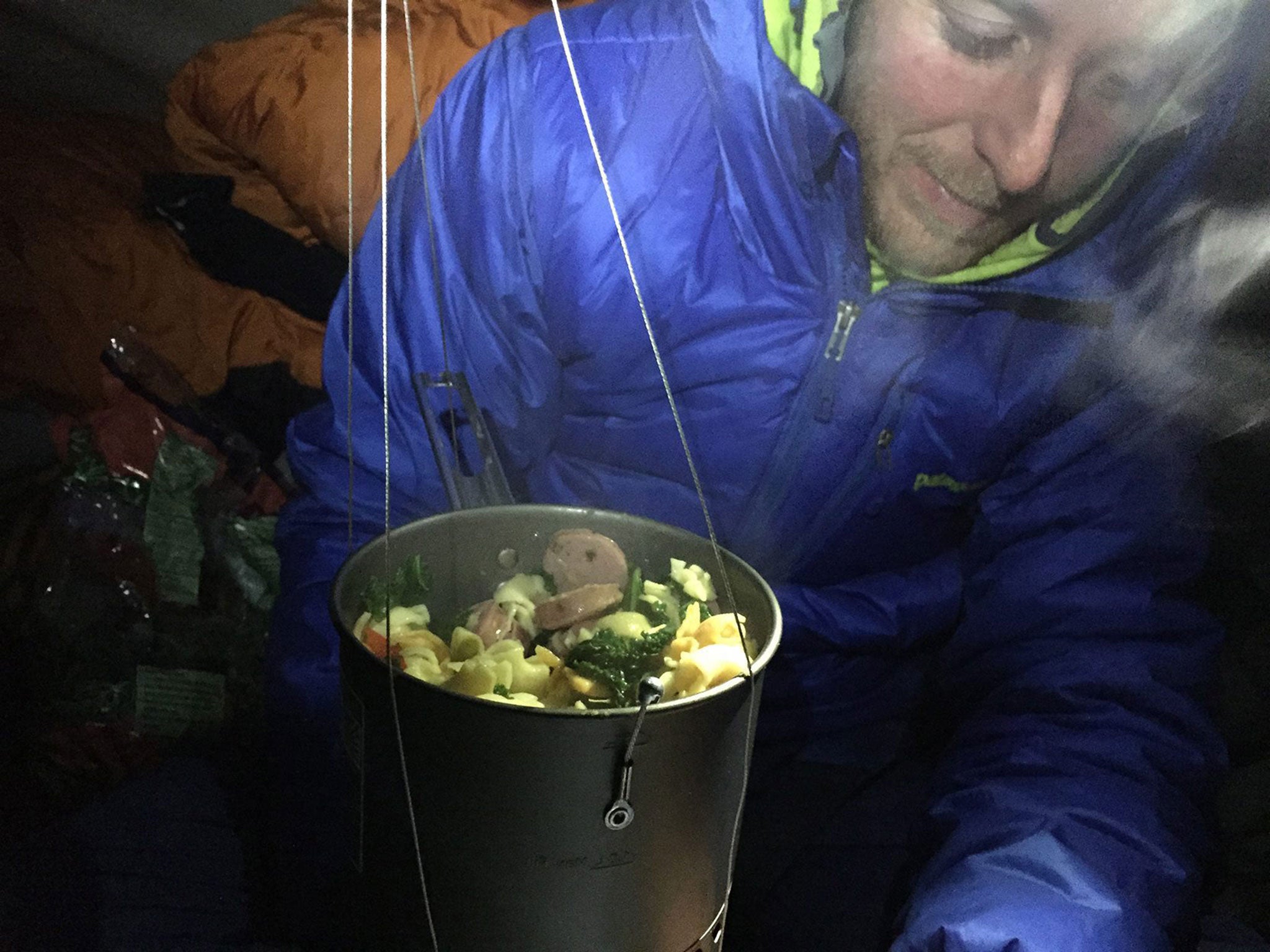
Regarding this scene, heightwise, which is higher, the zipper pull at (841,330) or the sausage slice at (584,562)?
the zipper pull at (841,330)

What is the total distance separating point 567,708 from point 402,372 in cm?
51

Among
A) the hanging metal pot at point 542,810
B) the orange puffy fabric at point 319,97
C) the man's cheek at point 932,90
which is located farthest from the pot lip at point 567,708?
the man's cheek at point 932,90

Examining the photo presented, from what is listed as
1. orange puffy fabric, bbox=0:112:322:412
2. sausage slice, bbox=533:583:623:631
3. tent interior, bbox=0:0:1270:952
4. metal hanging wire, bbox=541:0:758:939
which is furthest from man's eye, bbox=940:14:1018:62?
orange puffy fabric, bbox=0:112:322:412

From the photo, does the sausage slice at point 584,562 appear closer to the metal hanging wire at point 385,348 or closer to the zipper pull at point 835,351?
the metal hanging wire at point 385,348

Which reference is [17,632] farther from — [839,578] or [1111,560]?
[1111,560]

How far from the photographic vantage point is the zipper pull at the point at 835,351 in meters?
1.01

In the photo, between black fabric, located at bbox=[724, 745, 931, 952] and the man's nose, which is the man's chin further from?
black fabric, located at bbox=[724, 745, 931, 952]

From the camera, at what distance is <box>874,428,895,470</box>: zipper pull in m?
1.06

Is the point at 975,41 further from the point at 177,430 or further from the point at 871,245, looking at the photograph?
the point at 177,430

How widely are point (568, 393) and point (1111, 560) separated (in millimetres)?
658

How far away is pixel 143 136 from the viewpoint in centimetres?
104

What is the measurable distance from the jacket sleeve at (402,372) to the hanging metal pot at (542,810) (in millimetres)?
336

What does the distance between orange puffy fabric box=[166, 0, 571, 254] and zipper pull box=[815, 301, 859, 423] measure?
1.46ft

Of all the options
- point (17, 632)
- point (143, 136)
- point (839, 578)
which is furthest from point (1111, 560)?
point (17, 632)
